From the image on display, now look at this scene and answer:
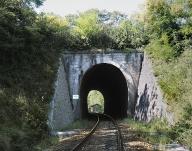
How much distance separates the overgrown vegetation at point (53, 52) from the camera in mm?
17500

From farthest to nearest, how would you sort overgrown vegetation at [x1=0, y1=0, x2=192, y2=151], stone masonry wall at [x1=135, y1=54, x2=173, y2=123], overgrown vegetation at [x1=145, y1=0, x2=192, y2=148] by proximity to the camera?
stone masonry wall at [x1=135, y1=54, x2=173, y2=123] → overgrown vegetation at [x1=145, y1=0, x2=192, y2=148] → overgrown vegetation at [x1=0, y1=0, x2=192, y2=151]

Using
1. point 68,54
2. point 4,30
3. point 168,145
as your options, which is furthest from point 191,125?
point 68,54

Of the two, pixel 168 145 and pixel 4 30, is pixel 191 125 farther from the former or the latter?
pixel 4 30

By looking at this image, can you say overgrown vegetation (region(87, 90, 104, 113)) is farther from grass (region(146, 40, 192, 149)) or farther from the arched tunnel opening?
grass (region(146, 40, 192, 149))

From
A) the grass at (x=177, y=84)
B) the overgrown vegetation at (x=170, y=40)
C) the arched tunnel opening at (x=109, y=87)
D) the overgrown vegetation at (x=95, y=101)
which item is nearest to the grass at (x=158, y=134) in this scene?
the grass at (x=177, y=84)

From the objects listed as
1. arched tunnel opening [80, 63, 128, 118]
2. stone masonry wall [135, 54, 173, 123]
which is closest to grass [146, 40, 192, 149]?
stone masonry wall [135, 54, 173, 123]

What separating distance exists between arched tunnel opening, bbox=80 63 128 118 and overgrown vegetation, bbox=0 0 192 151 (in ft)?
14.1

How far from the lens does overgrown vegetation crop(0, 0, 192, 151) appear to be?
17.5 metres

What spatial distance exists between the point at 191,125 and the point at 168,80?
723 centimetres

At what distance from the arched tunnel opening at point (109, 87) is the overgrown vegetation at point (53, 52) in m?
4.30

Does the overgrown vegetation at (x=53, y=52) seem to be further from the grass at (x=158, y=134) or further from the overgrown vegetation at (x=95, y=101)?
the overgrown vegetation at (x=95, y=101)

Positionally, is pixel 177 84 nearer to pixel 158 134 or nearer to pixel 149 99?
pixel 158 134

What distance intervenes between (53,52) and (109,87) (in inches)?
907

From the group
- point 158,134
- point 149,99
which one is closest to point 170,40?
point 149,99
